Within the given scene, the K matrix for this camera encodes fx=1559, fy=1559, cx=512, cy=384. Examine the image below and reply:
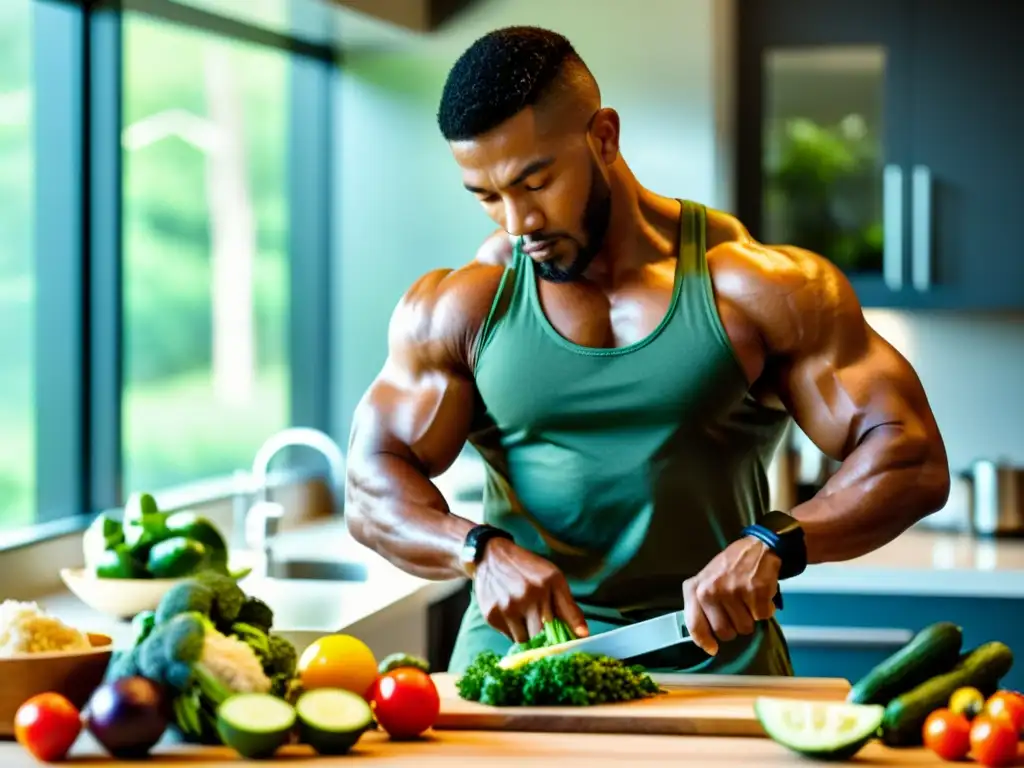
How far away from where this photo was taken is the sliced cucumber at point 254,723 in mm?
1529

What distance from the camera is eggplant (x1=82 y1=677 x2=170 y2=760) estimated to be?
5.00 ft

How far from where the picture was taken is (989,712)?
5.21ft

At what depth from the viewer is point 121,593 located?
266 centimetres

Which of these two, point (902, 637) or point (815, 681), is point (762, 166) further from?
point (815, 681)

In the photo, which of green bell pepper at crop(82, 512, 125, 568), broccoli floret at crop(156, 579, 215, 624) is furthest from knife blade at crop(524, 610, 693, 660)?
green bell pepper at crop(82, 512, 125, 568)

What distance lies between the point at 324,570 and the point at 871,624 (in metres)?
1.22

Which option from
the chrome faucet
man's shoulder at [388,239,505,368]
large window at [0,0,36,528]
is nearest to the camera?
man's shoulder at [388,239,505,368]

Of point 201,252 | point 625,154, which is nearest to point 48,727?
point 201,252

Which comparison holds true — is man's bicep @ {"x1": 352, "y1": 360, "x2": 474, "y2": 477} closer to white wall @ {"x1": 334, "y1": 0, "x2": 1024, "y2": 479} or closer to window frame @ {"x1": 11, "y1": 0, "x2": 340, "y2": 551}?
window frame @ {"x1": 11, "y1": 0, "x2": 340, "y2": 551}

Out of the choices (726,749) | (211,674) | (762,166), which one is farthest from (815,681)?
(762,166)

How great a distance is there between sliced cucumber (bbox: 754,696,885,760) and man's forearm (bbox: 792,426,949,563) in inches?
15.6

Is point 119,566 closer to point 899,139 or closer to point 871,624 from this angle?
point 871,624

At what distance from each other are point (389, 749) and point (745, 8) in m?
2.66

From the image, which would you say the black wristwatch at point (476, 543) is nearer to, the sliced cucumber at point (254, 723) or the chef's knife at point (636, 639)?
the chef's knife at point (636, 639)
